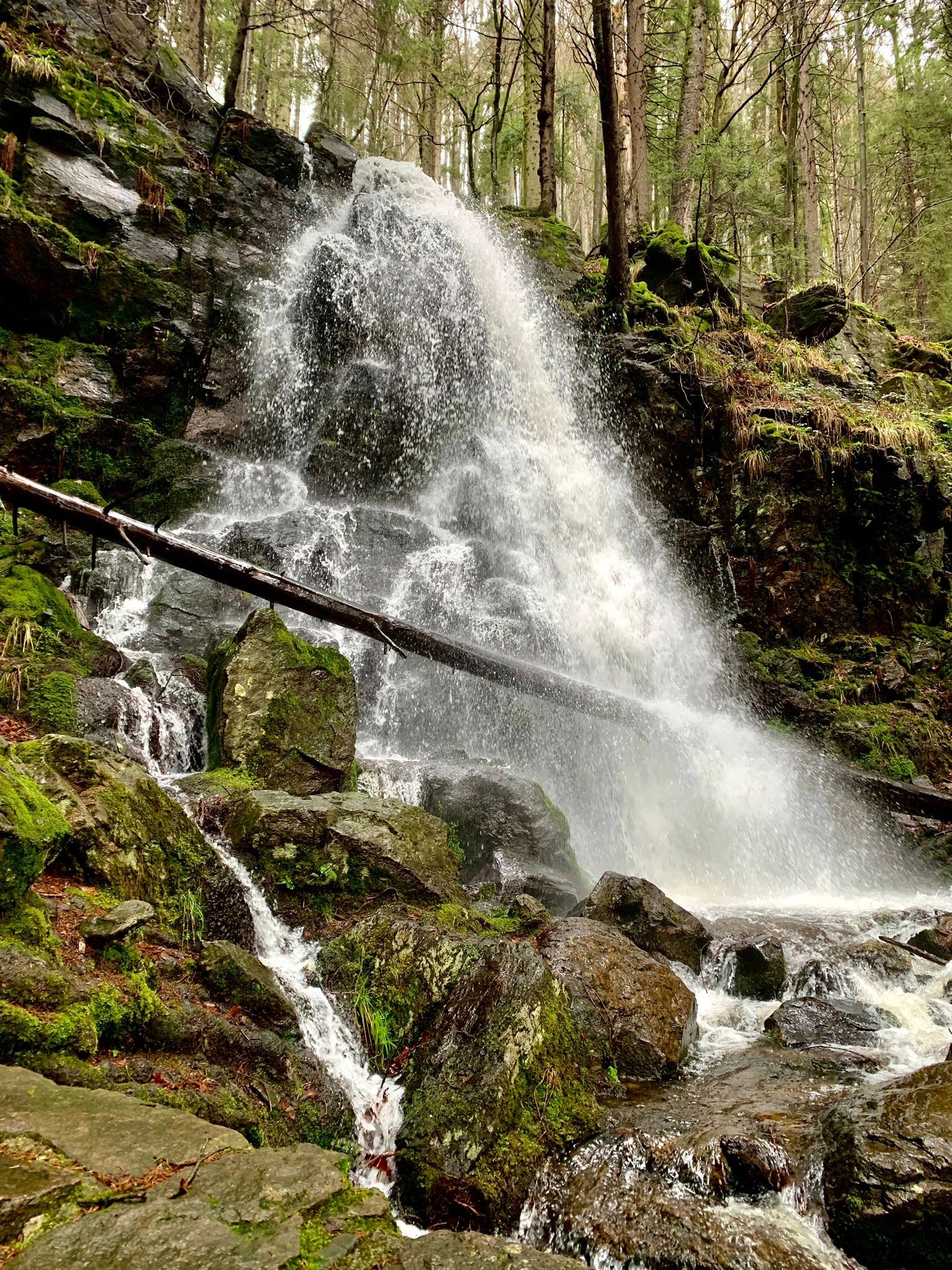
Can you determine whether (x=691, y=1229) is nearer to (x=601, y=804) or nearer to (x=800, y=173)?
(x=601, y=804)

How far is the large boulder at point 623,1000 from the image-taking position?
4.11 m

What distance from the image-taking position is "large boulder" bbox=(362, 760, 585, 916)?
6344 mm

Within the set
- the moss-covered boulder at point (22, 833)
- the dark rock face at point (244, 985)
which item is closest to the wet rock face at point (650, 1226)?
the dark rock face at point (244, 985)

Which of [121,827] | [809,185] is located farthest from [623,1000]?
[809,185]

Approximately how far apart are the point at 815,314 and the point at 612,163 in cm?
766

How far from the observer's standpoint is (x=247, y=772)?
589 cm

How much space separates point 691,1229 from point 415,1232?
3.78 feet

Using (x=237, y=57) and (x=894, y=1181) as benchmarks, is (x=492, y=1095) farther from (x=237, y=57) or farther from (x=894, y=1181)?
(x=237, y=57)

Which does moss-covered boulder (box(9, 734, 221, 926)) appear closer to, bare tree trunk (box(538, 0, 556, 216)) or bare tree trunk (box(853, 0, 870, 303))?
bare tree trunk (box(538, 0, 556, 216))

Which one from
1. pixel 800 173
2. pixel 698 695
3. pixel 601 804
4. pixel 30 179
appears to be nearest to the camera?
pixel 601 804

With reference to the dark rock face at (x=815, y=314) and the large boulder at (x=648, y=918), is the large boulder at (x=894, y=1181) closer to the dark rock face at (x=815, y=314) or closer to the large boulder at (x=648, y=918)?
the large boulder at (x=648, y=918)

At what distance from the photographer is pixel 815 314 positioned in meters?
15.5

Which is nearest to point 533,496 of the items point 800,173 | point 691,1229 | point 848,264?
point 691,1229

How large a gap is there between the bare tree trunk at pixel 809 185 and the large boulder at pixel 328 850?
1833 centimetres
